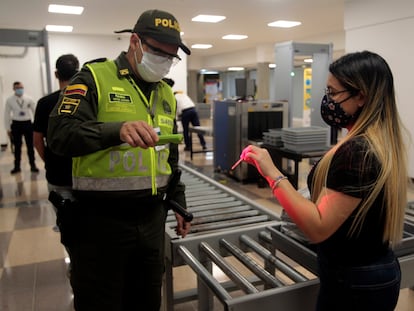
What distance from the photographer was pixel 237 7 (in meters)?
7.32

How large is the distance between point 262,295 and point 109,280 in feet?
1.85


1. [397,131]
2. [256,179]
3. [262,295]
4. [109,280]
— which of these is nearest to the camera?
[397,131]

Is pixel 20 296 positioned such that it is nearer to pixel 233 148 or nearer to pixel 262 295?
pixel 262 295

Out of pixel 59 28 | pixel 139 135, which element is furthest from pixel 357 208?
pixel 59 28

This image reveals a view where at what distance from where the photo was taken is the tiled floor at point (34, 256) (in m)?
2.60

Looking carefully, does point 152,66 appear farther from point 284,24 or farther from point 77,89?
point 284,24

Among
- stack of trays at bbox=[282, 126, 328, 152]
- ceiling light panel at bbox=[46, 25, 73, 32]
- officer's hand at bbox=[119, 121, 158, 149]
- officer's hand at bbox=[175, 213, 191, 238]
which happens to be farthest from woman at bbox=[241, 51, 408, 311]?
ceiling light panel at bbox=[46, 25, 73, 32]

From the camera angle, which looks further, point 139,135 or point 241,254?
point 241,254

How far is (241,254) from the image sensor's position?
170 centimetres

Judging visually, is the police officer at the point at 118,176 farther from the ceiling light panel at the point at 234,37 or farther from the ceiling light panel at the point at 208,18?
the ceiling light panel at the point at 234,37

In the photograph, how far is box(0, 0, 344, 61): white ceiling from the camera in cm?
693

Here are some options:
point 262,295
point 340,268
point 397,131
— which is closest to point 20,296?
point 262,295

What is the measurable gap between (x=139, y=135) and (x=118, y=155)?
0.83ft

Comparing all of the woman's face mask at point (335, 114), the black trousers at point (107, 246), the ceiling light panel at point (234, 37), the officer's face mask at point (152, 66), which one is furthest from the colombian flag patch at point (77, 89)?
the ceiling light panel at point (234, 37)
